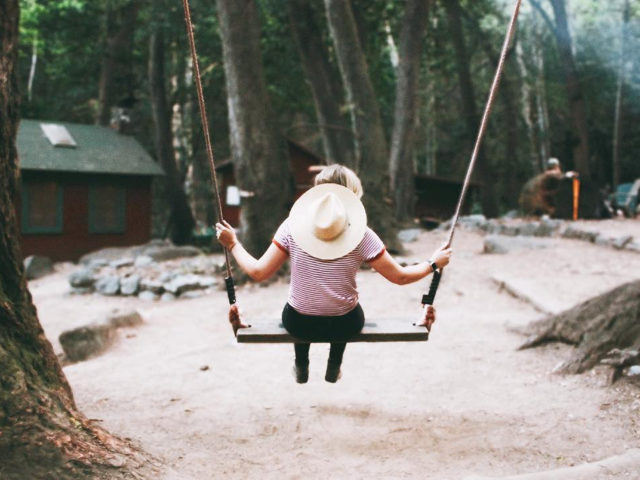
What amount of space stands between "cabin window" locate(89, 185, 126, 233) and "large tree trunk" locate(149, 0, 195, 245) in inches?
69.3

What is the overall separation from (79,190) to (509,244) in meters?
13.8

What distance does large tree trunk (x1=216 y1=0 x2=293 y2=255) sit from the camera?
480 inches

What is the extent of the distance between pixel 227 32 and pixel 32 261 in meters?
9.64

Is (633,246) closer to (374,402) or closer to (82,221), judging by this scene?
(374,402)

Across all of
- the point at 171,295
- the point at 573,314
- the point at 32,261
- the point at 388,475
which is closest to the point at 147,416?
the point at 388,475

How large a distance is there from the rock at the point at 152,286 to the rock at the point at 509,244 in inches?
266

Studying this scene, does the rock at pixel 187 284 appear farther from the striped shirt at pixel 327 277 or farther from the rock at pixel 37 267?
the striped shirt at pixel 327 277

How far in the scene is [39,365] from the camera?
4051mm

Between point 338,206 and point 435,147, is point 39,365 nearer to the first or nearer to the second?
point 338,206

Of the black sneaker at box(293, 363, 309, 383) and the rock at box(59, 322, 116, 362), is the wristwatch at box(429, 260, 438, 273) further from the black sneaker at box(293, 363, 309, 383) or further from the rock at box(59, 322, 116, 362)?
the rock at box(59, 322, 116, 362)

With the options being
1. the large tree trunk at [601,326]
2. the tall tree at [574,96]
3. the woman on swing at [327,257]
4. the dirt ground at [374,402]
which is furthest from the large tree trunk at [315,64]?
the woman on swing at [327,257]

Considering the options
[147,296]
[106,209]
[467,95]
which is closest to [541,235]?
[147,296]

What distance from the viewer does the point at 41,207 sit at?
20703 millimetres

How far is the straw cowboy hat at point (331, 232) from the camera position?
3.70 m
